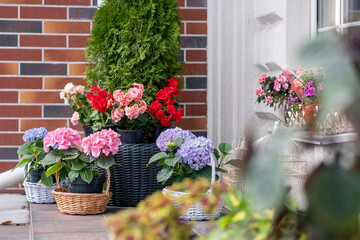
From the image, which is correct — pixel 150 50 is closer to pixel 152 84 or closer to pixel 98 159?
pixel 152 84

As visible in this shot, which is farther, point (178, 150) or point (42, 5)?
point (42, 5)

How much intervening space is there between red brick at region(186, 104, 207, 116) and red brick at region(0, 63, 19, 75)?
1.20m

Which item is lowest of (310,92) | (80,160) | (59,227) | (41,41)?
(59,227)

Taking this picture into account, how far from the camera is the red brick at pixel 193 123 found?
3.80m

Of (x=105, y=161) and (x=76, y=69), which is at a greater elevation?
(x=76, y=69)

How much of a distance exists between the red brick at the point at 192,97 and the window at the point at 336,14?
3.91ft

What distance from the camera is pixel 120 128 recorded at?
116 inches

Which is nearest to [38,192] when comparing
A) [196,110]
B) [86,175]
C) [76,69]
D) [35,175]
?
[35,175]

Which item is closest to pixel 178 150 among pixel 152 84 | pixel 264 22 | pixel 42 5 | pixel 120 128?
pixel 120 128

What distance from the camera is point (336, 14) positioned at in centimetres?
267

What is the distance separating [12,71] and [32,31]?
0.30m

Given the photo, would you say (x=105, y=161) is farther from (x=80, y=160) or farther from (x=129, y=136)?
(x=129, y=136)

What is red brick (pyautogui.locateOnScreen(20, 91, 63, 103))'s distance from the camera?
3709 millimetres

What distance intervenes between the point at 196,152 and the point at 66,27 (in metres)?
1.73
